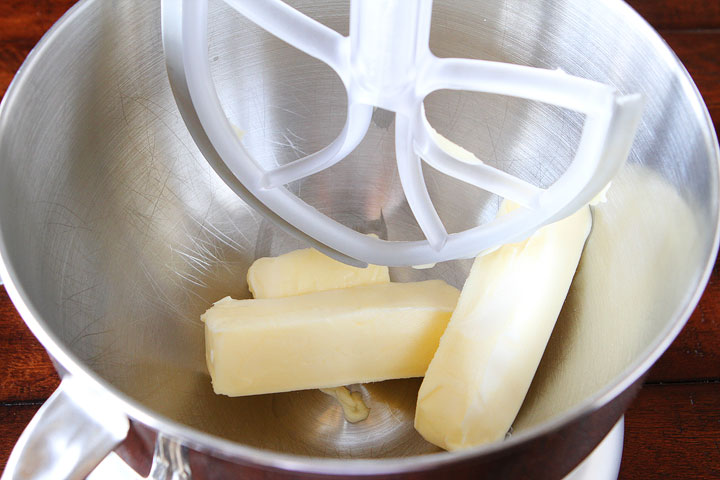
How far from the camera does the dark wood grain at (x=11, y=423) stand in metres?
0.54

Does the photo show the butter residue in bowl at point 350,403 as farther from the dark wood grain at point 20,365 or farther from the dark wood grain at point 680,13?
the dark wood grain at point 680,13

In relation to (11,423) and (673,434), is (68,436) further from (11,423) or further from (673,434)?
(673,434)

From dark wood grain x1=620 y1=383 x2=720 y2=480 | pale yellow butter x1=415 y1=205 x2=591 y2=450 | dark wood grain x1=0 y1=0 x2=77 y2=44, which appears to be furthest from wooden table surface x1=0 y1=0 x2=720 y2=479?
dark wood grain x1=0 y1=0 x2=77 y2=44

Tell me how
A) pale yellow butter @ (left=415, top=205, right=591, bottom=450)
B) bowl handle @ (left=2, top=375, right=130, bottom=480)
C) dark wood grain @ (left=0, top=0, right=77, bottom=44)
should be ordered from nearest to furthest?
bowl handle @ (left=2, top=375, right=130, bottom=480) → pale yellow butter @ (left=415, top=205, right=591, bottom=450) → dark wood grain @ (left=0, top=0, right=77, bottom=44)

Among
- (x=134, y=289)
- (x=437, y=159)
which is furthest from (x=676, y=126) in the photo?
(x=134, y=289)

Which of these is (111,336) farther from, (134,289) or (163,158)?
(163,158)

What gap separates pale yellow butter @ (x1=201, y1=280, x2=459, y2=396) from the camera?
20.7 inches

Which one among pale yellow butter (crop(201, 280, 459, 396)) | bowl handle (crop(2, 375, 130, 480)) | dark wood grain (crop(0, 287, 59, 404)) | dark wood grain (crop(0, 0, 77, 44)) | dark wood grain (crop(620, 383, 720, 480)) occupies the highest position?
dark wood grain (crop(0, 0, 77, 44))

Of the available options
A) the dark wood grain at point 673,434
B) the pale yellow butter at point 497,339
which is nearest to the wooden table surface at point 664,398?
the dark wood grain at point 673,434

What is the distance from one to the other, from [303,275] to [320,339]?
75mm

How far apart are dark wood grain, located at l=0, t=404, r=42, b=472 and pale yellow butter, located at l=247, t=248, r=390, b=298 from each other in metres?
0.19

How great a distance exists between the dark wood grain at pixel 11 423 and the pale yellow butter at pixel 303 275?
19cm

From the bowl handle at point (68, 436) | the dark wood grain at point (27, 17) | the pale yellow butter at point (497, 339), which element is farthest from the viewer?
the dark wood grain at point (27, 17)

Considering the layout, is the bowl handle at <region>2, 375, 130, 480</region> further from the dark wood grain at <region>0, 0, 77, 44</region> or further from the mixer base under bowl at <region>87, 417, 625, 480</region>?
the dark wood grain at <region>0, 0, 77, 44</region>
